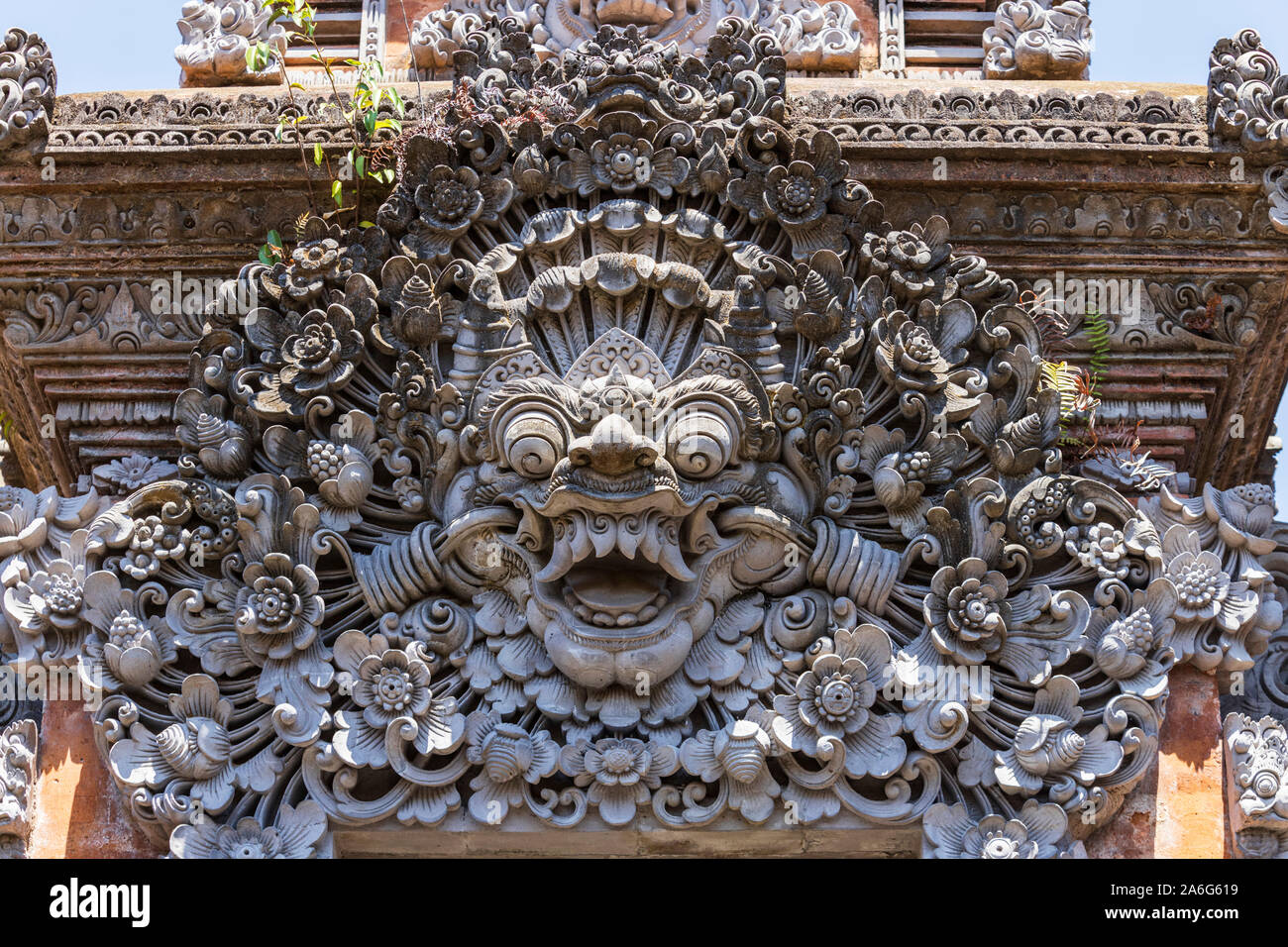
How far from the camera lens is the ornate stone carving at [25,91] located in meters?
8.78

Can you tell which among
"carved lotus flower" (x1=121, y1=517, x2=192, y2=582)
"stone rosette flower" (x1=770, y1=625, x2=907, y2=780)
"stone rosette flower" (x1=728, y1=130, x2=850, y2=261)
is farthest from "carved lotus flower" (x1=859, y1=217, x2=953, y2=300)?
"carved lotus flower" (x1=121, y1=517, x2=192, y2=582)

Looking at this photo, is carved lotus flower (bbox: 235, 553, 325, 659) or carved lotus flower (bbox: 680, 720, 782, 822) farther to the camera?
carved lotus flower (bbox: 235, 553, 325, 659)

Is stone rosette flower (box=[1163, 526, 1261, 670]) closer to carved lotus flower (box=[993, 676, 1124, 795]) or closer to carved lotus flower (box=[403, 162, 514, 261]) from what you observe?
carved lotus flower (box=[993, 676, 1124, 795])

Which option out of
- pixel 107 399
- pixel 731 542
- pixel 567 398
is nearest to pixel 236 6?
pixel 107 399

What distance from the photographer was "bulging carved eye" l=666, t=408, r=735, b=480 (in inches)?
316

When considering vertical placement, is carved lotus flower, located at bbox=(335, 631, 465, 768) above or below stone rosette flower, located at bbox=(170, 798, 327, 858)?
above

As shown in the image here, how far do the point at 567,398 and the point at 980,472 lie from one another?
4.73 feet

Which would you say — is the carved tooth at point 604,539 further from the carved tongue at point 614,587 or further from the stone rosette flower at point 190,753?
the stone rosette flower at point 190,753

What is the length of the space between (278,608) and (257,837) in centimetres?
77

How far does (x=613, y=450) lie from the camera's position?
7.79m

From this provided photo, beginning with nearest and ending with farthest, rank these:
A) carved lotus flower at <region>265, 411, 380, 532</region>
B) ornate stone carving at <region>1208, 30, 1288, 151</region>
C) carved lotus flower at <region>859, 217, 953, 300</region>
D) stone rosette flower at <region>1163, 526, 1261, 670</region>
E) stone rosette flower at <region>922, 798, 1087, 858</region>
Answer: stone rosette flower at <region>922, 798, 1087, 858</region>
stone rosette flower at <region>1163, 526, 1261, 670</region>
carved lotus flower at <region>265, 411, 380, 532</region>
carved lotus flower at <region>859, 217, 953, 300</region>
ornate stone carving at <region>1208, 30, 1288, 151</region>

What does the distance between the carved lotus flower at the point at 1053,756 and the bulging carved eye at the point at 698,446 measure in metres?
1.35

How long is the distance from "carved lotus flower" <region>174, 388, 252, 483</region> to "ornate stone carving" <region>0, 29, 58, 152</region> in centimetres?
127

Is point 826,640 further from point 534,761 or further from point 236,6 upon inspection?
point 236,6
